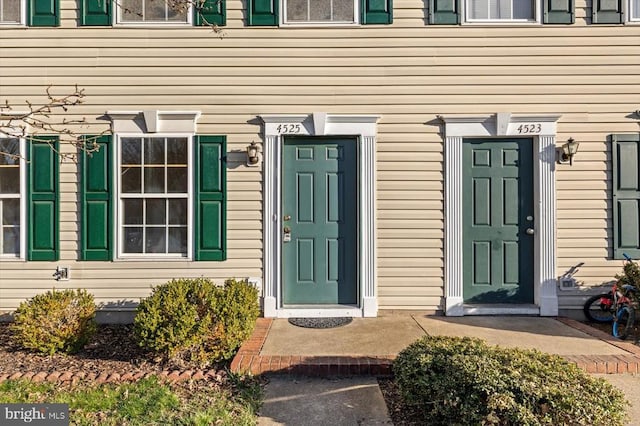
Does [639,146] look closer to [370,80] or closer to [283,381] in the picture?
[370,80]

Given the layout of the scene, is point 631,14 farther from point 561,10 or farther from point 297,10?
point 297,10

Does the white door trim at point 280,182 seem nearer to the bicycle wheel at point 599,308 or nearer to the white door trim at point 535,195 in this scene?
the white door trim at point 535,195

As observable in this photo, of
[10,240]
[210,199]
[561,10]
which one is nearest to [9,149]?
[10,240]

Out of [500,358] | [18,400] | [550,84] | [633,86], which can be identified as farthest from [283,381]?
[633,86]

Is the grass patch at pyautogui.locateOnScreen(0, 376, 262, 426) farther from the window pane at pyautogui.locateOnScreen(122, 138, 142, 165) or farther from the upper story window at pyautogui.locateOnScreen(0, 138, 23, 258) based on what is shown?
the window pane at pyautogui.locateOnScreen(122, 138, 142, 165)

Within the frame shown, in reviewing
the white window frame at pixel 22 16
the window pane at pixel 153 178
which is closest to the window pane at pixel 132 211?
the window pane at pixel 153 178

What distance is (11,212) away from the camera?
4742mm

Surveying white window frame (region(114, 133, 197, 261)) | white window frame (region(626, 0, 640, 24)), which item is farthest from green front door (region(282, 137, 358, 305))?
white window frame (region(626, 0, 640, 24))

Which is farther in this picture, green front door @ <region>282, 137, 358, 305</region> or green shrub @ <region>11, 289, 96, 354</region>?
green front door @ <region>282, 137, 358, 305</region>

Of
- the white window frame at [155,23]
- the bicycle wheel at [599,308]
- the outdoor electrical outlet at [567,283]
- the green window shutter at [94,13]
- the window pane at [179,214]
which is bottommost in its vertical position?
the bicycle wheel at [599,308]

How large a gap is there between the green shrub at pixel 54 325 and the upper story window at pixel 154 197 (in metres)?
0.96

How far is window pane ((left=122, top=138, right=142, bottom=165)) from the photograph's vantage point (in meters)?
4.75

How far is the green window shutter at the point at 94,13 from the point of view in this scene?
4.71m

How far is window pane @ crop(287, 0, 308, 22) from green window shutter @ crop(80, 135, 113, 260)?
2.67 metres
